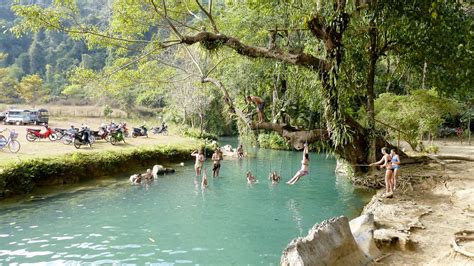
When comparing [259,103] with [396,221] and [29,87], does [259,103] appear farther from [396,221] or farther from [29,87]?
[29,87]

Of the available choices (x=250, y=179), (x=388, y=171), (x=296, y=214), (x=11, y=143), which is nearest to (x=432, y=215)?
(x=388, y=171)

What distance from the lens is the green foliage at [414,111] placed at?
1552 centimetres

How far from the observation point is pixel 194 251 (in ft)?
28.3

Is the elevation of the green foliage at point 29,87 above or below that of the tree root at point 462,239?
above

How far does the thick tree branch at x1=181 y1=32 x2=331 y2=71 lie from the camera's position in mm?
11664

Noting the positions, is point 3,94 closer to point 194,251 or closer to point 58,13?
point 58,13

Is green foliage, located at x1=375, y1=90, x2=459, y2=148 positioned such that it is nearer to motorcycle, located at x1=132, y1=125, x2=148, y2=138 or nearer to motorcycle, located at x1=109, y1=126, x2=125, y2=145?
motorcycle, located at x1=109, y1=126, x2=125, y2=145

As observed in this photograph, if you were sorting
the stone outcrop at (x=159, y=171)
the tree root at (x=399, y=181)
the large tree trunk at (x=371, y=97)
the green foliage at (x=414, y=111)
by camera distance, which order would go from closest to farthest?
the tree root at (x=399, y=181) < the large tree trunk at (x=371, y=97) < the green foliage at (x=414, y=111) < the stone outcrop at (x=159, y=171)

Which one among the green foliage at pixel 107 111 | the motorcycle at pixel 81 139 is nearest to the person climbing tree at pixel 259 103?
the motorcycle at pixel 81 139

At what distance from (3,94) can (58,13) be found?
140ft

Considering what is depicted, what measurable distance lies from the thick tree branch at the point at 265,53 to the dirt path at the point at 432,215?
4.50 metres

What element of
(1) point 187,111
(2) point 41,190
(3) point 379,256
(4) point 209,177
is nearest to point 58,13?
(2) point 41,190

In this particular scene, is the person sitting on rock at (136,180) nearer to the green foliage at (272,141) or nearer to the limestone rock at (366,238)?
the limestone rock at (366,238)

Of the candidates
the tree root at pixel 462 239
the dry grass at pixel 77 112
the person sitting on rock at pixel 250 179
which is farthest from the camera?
the dry grass at pixel 77 112
